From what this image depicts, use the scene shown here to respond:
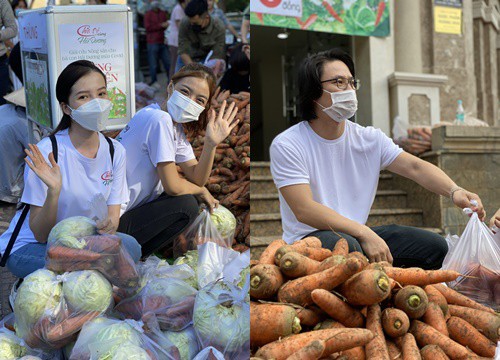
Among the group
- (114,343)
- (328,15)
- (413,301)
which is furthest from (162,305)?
(328,15)

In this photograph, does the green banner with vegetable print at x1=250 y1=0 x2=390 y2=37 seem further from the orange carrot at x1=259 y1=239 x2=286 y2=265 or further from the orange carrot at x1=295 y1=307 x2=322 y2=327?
the orange carrot at x1=295 y1=307 x2=322 y2=327

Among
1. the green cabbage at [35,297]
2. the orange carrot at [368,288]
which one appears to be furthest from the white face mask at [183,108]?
the orange carrot at [368,288]

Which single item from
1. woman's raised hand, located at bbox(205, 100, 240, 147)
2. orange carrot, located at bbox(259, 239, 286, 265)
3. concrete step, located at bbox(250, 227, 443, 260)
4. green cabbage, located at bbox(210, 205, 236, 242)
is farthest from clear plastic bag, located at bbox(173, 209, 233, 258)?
concrete step, located at bbox(250, 227, 443, 260)

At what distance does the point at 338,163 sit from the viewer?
11.5 feet

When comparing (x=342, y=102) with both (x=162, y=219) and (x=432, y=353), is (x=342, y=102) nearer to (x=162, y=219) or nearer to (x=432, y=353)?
(x=162, y=219)

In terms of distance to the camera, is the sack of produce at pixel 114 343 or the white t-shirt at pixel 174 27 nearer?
the sack of produce at pixel 114 343

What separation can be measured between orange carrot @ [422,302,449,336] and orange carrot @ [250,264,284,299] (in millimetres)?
602

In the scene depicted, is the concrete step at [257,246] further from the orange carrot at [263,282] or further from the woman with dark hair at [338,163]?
the orange carrot at [263,282]

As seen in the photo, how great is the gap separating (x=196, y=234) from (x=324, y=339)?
2.12ft

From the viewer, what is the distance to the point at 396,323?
→ 2.46 metres

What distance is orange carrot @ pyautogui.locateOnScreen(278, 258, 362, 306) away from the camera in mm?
2520

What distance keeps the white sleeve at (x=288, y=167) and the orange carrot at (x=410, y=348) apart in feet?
3.62

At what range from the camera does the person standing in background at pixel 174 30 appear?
2418 mm

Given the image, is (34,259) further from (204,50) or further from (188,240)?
(204,50)
